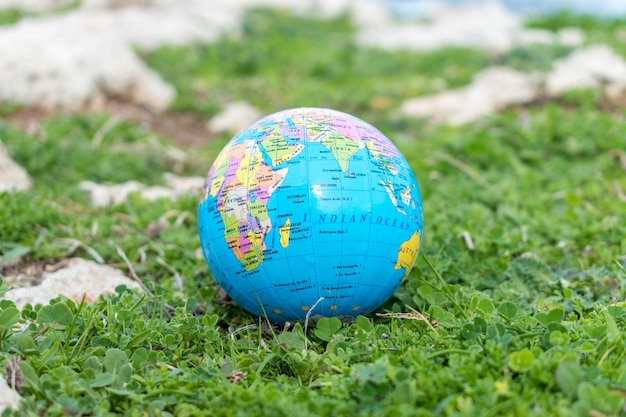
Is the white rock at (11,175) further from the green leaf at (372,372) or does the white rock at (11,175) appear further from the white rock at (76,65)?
the green leaf at (372,372)

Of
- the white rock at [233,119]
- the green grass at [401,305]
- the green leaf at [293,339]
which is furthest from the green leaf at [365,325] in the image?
the white rock at [233,119]

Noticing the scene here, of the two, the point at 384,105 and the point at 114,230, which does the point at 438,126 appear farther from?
the point at 114,230

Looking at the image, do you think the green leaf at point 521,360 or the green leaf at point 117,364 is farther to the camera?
the green leaf at point 117,364

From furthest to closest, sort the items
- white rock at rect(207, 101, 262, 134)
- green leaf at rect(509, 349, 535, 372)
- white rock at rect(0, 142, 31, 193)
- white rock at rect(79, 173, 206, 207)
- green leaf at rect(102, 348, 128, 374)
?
white rock at rect(207, 101, 262, 134) → white rock at rect(79, 173, 206, 207) → white rock at rect(0, 142, 31, 193) → green leaf at rect(102, 348, 128, 374) → green leaf at rect(509, 349, 535, 372)

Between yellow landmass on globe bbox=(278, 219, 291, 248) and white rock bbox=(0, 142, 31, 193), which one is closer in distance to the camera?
yellow landmass on globe bbox=(278, 219, 291, 248)

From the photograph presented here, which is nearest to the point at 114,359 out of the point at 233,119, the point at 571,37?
the point at 233,119

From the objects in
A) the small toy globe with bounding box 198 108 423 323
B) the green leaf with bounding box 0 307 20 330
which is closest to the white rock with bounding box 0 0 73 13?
the small toy globe with bounding box 198 108 423 323

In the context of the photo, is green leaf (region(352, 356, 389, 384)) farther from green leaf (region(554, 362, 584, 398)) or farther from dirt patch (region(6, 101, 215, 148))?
dirt patch (region(6, 101, 215, 148))
